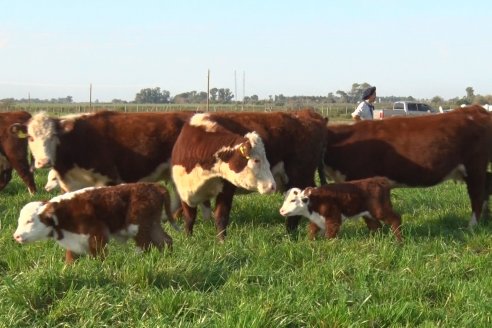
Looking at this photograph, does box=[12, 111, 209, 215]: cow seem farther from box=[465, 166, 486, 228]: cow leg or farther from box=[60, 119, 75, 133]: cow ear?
box=[465, 166, 486, 228]: cow leg

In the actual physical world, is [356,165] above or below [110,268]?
above

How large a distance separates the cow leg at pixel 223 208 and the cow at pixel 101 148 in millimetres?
1377

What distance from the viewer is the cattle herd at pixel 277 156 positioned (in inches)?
273

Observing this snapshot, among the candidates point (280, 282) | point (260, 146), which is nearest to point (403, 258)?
point (280, 282)

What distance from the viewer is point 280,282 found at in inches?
193

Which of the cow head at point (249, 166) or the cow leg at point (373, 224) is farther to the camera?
the cow leg at point (373, 224)

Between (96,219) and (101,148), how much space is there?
8.91 feet

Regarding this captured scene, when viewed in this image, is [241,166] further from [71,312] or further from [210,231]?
[71,312]

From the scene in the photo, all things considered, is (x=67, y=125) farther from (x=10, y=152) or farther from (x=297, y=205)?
(x=297, y=205)

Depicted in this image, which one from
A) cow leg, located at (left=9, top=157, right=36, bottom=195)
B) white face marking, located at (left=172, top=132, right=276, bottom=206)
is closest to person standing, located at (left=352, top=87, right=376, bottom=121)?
white face marking, located at (left=172, top=132, right=276, bottom=206)

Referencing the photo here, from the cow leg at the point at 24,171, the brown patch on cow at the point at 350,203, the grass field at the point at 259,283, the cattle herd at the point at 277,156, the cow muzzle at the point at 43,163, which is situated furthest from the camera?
the cow leg at the point at 24,171

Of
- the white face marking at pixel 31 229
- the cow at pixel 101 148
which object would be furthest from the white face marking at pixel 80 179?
the white face marking at pixel 31 229

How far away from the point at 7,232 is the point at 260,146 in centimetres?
297

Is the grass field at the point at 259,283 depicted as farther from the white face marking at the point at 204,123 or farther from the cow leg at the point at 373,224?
the white face marking at the point at 204,123
